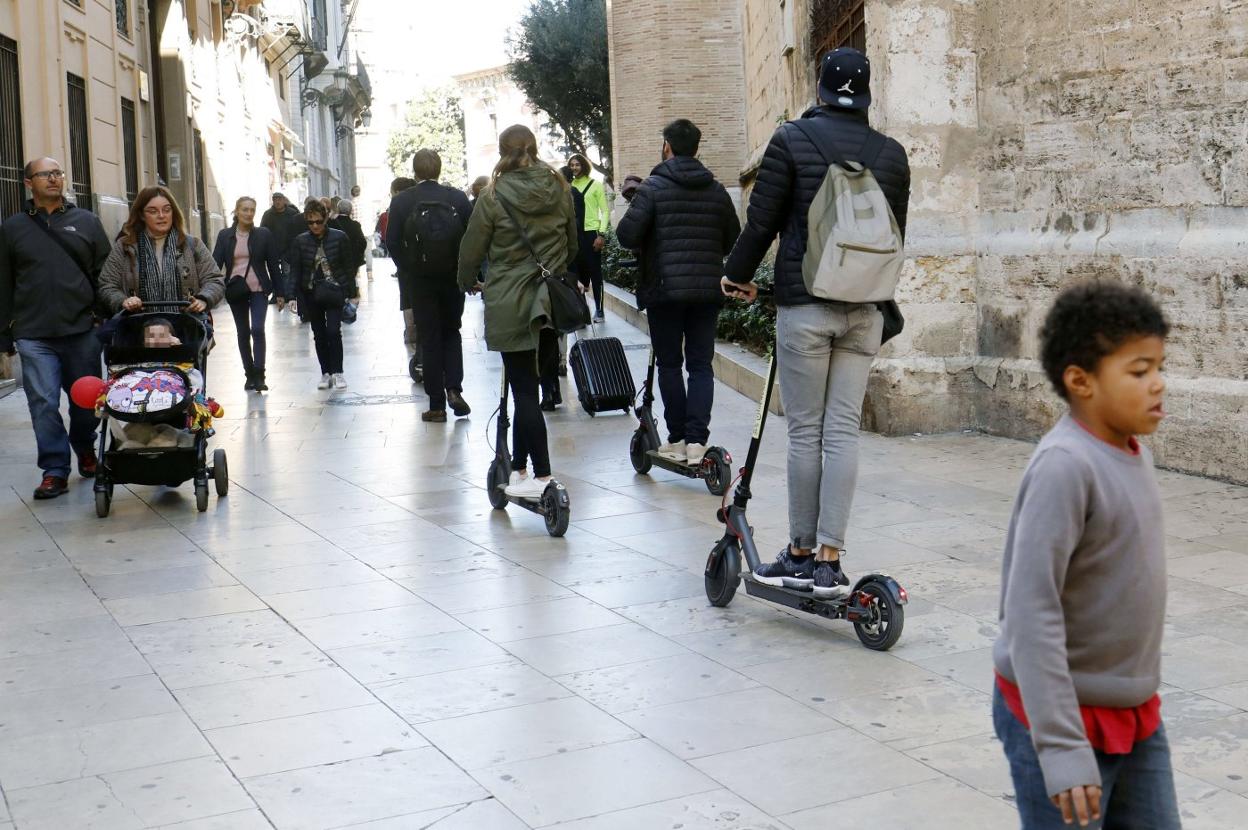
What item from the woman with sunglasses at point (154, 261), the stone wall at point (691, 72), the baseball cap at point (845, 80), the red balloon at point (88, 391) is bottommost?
the red balloon at point (88, 391)

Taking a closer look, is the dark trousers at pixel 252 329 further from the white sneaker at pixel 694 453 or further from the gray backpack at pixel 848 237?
the gray backpack at pixel 848 237

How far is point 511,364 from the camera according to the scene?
7.39 m

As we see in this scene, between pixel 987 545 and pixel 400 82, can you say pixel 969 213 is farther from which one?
pixel 400 82

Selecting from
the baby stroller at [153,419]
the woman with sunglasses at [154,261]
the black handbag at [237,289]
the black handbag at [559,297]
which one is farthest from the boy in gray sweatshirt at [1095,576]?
the black handbag at [237,289]

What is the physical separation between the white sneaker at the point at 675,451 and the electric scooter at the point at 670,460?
1.1 inches

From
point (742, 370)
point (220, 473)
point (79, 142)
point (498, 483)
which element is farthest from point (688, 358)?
point (79, 142)

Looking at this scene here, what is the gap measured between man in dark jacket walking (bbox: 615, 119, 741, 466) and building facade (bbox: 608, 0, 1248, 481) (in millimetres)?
1803

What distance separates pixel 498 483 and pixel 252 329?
268 inches

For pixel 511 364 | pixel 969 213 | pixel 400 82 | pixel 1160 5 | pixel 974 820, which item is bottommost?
pixel 974 820

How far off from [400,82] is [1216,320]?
127449 millimetres

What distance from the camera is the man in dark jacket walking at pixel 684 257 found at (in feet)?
27.2

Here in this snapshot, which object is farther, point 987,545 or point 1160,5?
point 1160,5

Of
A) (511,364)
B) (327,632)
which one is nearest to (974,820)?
(327,632)

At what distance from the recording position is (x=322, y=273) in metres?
13.6
